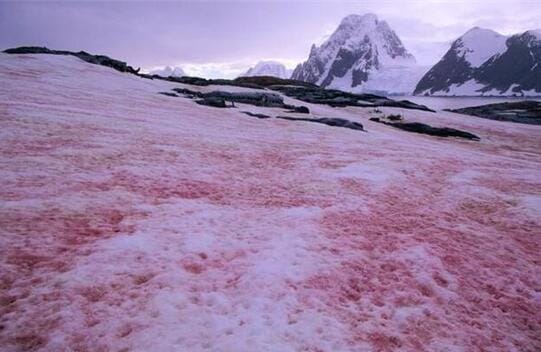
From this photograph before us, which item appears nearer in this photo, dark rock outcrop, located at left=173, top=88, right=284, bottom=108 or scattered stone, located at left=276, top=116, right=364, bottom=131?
scattered stone, located at left=276, top=116, right=364, bottom=131

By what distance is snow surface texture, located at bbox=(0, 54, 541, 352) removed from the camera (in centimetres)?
543

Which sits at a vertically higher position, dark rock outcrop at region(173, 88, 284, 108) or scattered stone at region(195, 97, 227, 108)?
dark rock outcrop at region(173, 88, 284, 108)

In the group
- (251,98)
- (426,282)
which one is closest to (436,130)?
(251,98)

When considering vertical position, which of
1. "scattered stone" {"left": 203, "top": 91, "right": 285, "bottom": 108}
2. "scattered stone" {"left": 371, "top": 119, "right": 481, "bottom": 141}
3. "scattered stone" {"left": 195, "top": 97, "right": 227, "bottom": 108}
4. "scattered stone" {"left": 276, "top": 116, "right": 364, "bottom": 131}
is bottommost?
"scattered stone" {"left": 371, "top": 119, "right": 481, "bottom": 141}

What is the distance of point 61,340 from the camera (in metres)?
4.84

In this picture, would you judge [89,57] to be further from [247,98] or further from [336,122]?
[336,122]

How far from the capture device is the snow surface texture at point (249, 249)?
543cm

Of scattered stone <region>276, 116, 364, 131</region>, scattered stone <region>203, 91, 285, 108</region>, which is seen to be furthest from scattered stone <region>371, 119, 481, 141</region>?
scattered stone <region>203, 91, 285, 108</region>

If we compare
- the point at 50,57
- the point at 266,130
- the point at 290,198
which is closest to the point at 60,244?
the point at 290,198

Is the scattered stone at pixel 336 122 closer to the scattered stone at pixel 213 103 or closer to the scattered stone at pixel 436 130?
the scattered stone at pixel 213 103

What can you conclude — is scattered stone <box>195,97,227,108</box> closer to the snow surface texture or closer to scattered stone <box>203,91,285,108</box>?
scattered stone <box>203,91,285,108</box>

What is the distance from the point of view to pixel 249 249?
8000 millimetres

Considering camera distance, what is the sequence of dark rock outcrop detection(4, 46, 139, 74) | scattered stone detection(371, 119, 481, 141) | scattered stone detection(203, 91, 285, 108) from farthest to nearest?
dark rock outcrop detection(4, 46, 139, 74) < scattered stone detection(203, 91, 285, 108) < scattered stone detection(371, 119, 481, 141)

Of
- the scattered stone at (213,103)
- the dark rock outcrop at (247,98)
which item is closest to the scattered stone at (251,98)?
the dark rock outcrop at (247,98)
